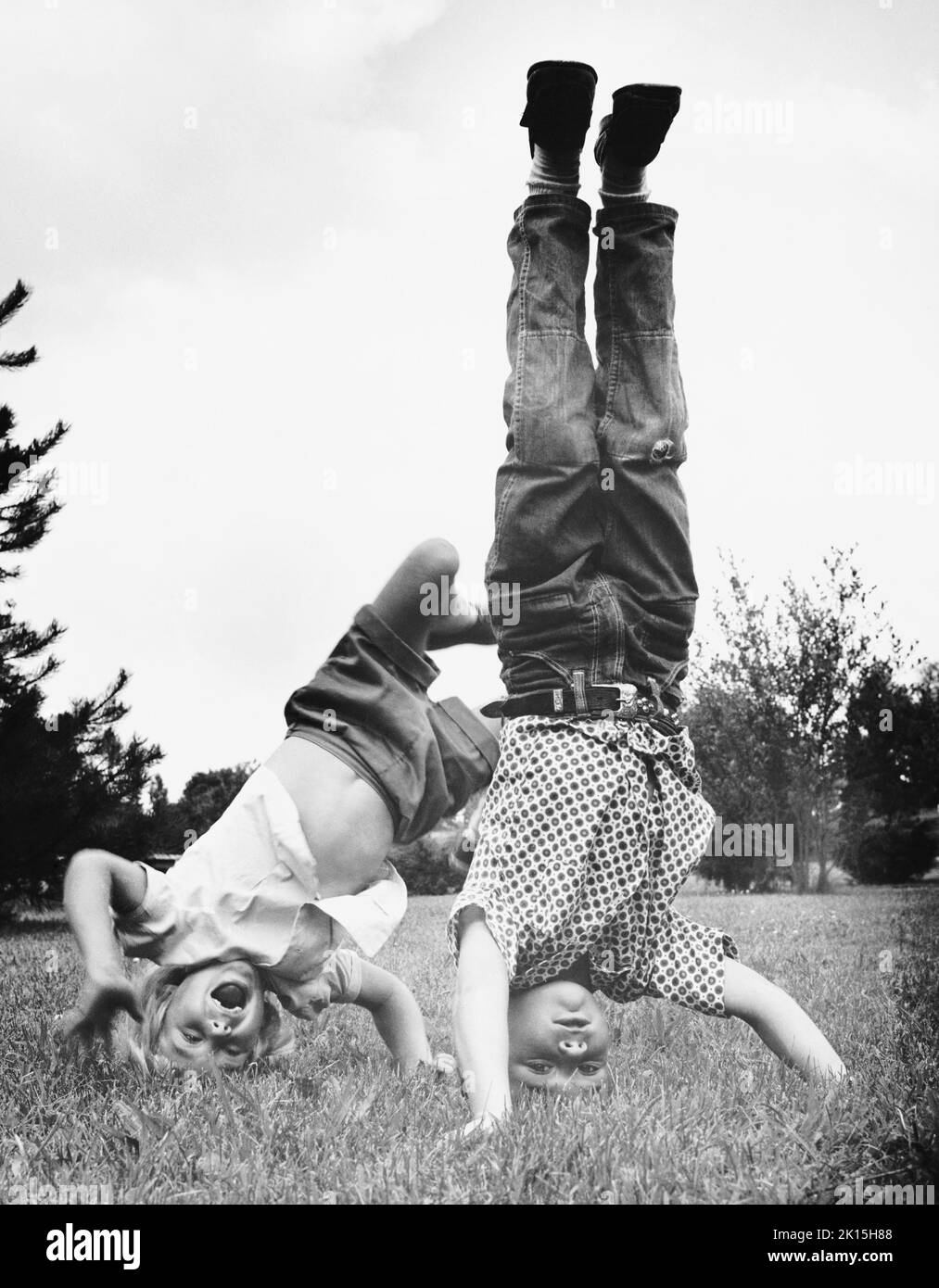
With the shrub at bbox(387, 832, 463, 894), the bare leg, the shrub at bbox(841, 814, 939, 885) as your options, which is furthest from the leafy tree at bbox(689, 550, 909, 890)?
the bare leg

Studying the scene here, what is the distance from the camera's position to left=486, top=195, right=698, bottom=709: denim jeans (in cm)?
168

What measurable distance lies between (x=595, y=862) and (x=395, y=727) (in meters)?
0.47

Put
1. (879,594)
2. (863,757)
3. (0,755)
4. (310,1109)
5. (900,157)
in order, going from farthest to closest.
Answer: (863,757), (879,594), (0,755), (900,157), (310,1109)

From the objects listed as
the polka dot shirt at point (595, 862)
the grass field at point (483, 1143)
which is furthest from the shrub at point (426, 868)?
the polka dot shirt at point (595, 862)

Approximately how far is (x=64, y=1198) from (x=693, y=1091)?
851mm

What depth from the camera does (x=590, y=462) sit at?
66.4 inches

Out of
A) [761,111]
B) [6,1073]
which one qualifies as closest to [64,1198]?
[6,1073]

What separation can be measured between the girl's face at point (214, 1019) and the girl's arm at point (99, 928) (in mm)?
73

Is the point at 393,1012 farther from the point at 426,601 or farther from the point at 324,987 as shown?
the point at 426,601

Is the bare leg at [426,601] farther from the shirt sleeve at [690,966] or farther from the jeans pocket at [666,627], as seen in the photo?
the shirt sleeve at [690,966]

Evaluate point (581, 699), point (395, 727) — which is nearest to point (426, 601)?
point (395, 727)

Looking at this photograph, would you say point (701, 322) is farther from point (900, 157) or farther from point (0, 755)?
point (0, 755)

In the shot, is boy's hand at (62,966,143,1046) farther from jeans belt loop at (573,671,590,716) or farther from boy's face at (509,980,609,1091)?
jeans belt loop at (573,671,590,716)
